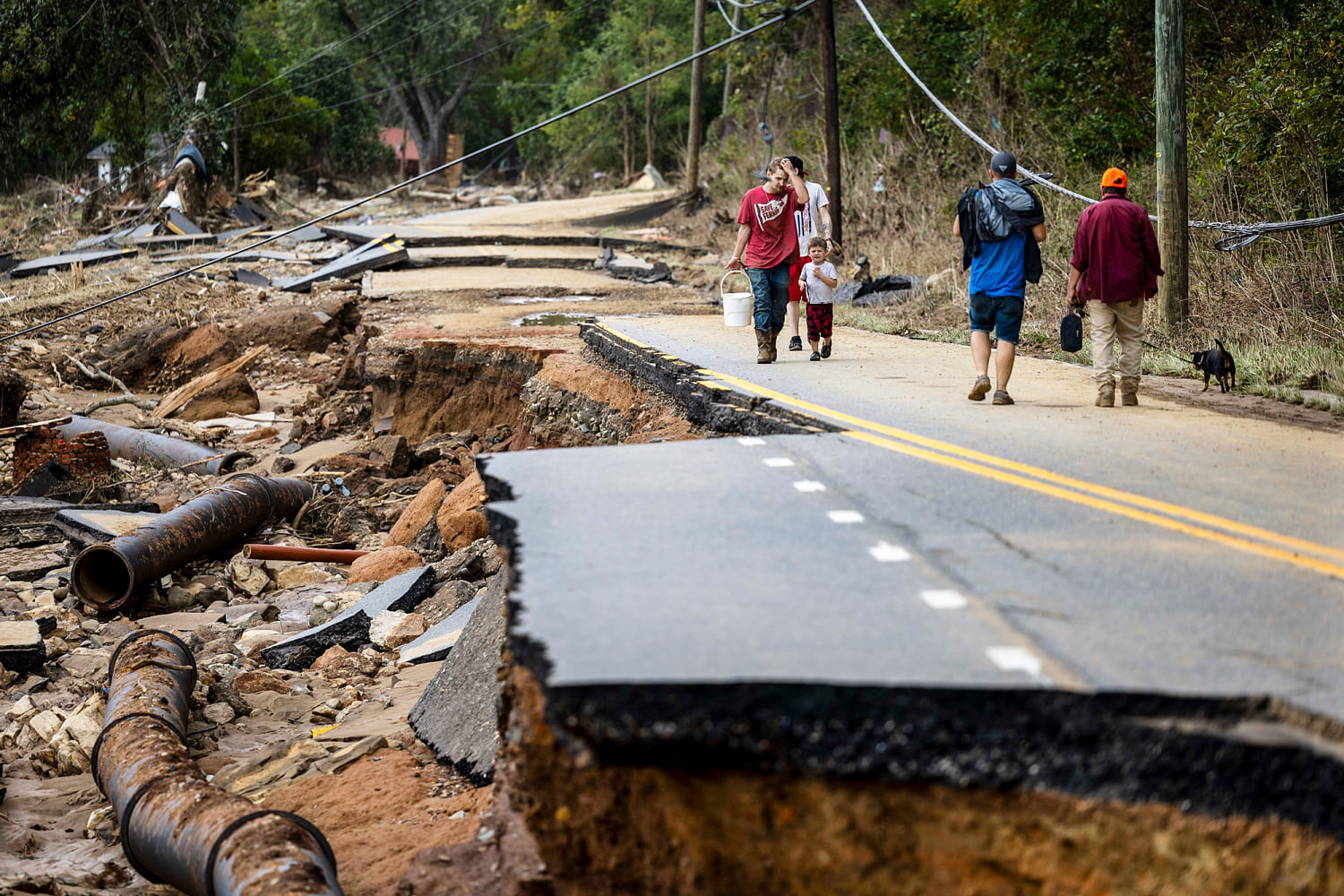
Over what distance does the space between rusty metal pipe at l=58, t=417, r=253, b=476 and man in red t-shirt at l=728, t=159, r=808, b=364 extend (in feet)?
20.5

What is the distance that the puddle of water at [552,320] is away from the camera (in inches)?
542

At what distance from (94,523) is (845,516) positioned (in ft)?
24.8

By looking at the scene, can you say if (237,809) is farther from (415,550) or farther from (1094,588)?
(415,550)

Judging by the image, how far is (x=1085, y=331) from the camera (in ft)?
38.5

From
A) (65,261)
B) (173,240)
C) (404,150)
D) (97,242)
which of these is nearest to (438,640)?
(65,261)

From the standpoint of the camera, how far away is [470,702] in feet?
18.6

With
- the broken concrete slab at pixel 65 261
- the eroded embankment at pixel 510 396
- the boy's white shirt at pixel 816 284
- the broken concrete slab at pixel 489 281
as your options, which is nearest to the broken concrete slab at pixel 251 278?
the broken concrete slab at pixel 489 281

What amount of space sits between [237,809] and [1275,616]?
3.79 meters

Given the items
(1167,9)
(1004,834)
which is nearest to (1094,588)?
(1004,834)

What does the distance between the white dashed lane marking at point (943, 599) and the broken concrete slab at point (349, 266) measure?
1883 centimetres

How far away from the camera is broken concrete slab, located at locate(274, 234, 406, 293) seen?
2091 cm

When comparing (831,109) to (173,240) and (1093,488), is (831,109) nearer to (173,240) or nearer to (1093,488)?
(1093,488)

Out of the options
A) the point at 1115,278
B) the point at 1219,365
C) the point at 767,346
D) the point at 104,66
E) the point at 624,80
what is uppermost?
the point at 624,80

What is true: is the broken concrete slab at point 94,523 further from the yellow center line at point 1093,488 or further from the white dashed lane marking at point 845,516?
the white dashed lane marking at point 845,516
